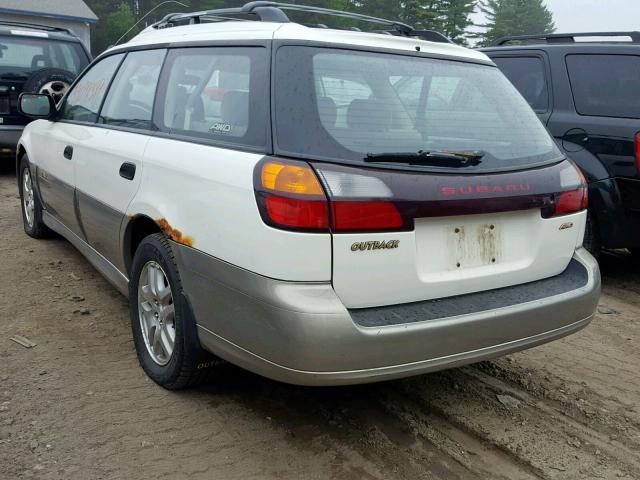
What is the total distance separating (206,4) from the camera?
53.6 m

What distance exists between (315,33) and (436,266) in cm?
113

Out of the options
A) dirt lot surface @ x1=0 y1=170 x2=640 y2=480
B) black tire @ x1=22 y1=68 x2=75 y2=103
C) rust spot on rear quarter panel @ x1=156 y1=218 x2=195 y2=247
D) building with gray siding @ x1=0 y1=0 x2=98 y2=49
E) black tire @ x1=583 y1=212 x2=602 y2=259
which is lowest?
dirt lot surface @ x1=0 y1=170 x2=640 y2=480

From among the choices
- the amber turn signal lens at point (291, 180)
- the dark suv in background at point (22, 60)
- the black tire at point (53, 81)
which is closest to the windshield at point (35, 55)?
the dark suv in background at point (22, 60)

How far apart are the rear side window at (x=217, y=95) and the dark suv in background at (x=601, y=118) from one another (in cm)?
335

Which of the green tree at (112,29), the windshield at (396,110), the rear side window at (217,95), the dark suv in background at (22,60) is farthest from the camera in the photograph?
the green tree at (112,29)

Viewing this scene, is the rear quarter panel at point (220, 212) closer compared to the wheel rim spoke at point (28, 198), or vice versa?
the rear quarter panel at point (220, 212)

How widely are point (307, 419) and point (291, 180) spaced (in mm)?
1253

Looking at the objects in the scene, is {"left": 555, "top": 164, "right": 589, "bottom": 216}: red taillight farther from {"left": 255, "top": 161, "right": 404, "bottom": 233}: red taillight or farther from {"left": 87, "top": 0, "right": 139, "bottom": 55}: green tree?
{"left": 87, "top": 0, "right": 139, "bottom": 55}: green tree

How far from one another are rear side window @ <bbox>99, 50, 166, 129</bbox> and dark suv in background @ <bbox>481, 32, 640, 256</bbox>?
11.1 feet

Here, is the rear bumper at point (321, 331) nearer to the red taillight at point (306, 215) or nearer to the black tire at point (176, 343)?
the black tire at point (176, 343)

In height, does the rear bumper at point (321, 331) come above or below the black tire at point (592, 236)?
above

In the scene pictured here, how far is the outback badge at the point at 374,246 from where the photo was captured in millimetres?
2432

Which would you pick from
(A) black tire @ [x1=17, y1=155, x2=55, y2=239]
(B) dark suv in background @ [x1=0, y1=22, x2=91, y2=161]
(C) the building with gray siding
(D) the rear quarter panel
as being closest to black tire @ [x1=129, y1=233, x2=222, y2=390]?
(D) the rear quarter panel

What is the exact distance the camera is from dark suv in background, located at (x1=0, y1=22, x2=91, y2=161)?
8.88 meters
